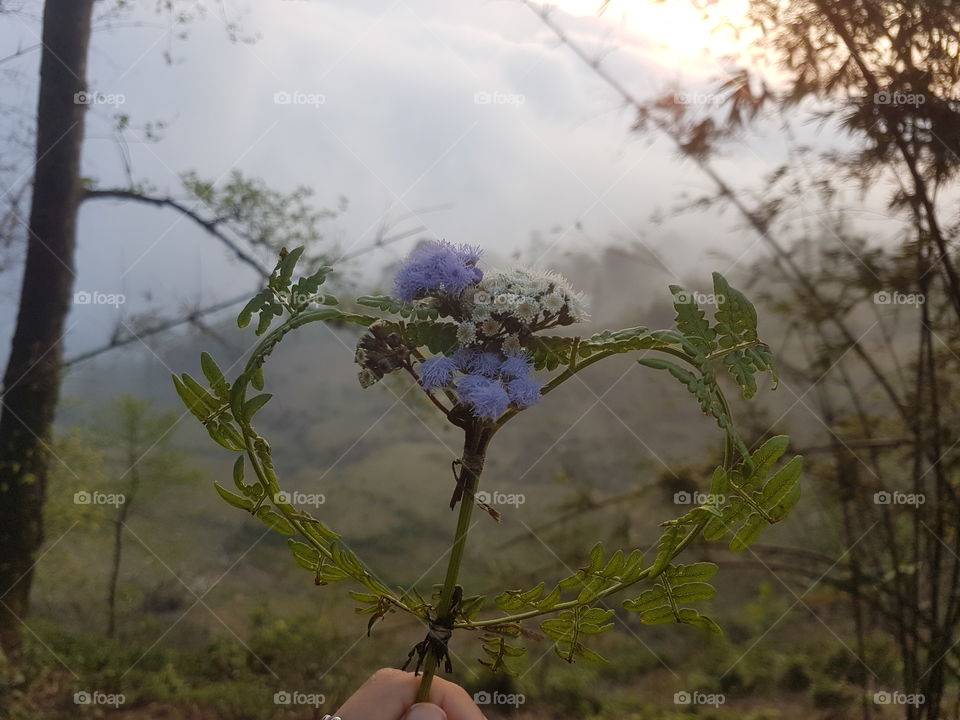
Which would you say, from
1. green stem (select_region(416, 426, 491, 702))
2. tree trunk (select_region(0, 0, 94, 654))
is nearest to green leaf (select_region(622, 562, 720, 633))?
green stem (select_region(416, 426, 491, 702))

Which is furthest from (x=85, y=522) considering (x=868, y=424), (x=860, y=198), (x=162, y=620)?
(x=860, y=198)

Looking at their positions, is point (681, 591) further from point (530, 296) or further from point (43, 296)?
point (43, 296)

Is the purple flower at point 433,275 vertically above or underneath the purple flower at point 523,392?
above

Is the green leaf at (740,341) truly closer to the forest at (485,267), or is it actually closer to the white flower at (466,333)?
the white flower at (466,333)

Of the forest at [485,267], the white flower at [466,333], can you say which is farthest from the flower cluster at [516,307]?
the forest at [485,267]

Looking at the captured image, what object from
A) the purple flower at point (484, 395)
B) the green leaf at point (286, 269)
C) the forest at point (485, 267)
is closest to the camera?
the purple flower at point (484, 395)

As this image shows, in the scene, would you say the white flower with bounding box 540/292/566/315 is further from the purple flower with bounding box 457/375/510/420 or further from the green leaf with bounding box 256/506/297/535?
the green leaf with bounding box 256/506/297/535

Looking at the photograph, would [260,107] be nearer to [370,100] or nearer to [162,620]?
[370,100]
